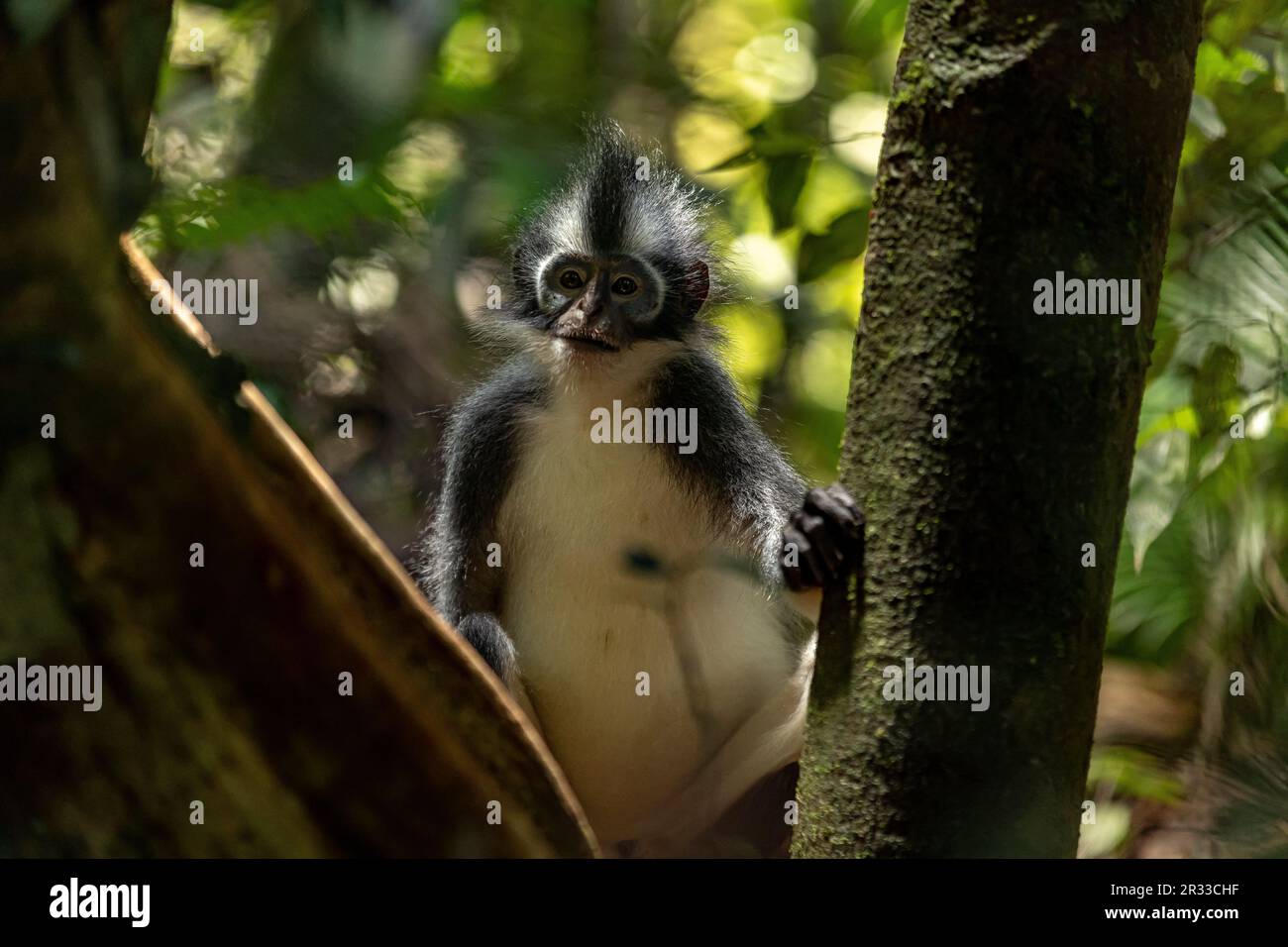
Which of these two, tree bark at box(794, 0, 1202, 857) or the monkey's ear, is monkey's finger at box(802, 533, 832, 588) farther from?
the monkey's ear

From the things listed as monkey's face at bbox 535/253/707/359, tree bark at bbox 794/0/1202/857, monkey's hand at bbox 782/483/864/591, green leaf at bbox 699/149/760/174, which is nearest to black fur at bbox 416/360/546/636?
monkey's face at bbox 535/253/707/359

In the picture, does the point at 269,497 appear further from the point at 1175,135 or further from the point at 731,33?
the point at 731,33

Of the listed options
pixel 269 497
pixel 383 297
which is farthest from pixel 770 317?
pixel 269 497

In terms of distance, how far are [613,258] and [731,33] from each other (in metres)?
3.75

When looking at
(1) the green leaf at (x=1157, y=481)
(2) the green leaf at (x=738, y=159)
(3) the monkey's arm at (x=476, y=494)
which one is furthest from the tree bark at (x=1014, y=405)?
(2) the green leaf at (x=738, y=159)

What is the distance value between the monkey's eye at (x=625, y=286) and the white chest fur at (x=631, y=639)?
63 centimetres

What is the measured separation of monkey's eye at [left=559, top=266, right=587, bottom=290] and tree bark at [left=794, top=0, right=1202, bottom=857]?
2.44 m

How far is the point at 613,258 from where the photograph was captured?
199 inches

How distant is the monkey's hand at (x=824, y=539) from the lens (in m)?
2.99

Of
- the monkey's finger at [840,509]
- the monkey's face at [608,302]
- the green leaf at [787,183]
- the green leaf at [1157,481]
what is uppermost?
the green leaf at [787,183]

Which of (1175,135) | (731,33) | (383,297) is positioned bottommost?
(1175,135)

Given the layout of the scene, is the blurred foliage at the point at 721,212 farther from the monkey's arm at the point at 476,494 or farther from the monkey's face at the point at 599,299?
the monkey's arm at the point at 476,494

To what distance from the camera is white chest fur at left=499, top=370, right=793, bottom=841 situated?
480 cm

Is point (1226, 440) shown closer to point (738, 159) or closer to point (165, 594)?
point (738, 159)
